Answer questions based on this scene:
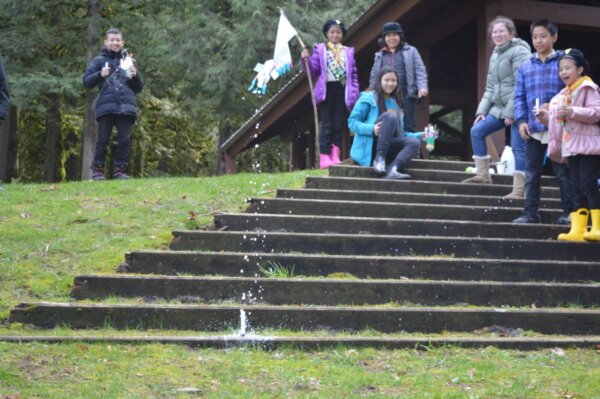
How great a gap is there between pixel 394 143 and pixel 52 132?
15.3 metres

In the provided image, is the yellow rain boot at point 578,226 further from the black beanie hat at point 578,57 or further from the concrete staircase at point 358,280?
the black beanie hat at point 578,57

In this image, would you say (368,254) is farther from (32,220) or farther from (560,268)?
(32,220)

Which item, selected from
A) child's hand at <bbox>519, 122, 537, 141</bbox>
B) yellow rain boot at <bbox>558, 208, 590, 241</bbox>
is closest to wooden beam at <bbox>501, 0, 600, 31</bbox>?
child's hand at <bbox>519, 122, 537, 141</bbox>

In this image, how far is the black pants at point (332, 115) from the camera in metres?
12.1

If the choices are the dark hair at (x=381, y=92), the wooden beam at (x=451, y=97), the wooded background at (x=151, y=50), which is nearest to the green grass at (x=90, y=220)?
the dark hair at (x=381, y=92)

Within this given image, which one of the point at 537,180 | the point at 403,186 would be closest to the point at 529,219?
the point at 537,180

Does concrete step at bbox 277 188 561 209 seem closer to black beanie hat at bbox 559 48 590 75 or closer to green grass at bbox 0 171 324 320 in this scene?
green grass at bbox 0 171 324 320

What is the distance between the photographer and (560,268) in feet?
25.3

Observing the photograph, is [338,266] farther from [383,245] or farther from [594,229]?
[594,229]

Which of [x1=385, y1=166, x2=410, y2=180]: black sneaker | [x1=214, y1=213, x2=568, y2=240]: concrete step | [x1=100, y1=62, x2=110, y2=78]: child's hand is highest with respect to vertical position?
[x1=100, y1=62, x2=110, y2=78]: child's hand

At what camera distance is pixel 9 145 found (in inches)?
911

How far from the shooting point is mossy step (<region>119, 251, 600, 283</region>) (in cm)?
736

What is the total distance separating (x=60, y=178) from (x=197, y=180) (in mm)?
15171

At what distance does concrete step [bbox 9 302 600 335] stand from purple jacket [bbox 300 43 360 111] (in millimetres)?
5756
